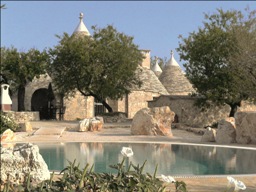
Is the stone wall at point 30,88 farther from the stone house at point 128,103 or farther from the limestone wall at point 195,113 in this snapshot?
the limestone wall at point 195,113

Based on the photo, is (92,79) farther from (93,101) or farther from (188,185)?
(188,185)

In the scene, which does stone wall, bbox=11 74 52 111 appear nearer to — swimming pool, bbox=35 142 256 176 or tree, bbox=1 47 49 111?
tree, bbox=1 47 49 111

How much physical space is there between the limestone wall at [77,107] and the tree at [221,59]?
8.61 meters

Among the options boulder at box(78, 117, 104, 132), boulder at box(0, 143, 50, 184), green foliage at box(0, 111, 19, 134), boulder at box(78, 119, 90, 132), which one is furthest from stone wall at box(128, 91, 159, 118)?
boulder at box(0, 143, 50, 184)

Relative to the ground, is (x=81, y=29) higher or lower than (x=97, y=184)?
higher

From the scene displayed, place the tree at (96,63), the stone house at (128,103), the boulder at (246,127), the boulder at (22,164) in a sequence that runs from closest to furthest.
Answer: the boulder at (22,164) < the boulder at (246,127) < the tree at (96,63) < the stone house at (128,103)

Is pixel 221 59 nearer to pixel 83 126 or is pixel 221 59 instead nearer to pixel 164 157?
pixel 83 126

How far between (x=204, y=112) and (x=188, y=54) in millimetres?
4384

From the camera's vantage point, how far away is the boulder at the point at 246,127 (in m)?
14.5

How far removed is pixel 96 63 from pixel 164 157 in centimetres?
1759

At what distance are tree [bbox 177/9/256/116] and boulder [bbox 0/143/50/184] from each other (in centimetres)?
1895

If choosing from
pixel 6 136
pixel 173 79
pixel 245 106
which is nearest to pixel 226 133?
pixel 6 136

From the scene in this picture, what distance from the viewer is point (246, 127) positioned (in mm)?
14680

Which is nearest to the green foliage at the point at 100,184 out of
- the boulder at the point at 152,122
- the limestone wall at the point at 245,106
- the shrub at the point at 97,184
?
the shrub at the point at 97,184
